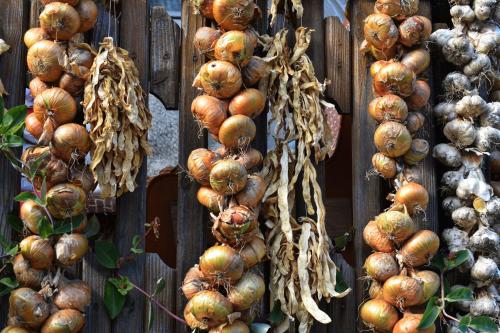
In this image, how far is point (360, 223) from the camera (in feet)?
7.38

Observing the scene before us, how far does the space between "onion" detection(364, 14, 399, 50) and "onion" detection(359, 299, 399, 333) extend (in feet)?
2.38

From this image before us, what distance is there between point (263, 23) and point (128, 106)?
1.61 feet

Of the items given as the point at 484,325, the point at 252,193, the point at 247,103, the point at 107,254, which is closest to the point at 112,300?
the point at 107,254

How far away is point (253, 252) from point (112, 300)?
0.39 m

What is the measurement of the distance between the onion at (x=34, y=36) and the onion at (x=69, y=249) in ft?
Answer: 1.78

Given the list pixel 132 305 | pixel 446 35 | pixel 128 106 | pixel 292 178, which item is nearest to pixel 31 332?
pixel 132 305

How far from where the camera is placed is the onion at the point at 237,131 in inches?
81.8

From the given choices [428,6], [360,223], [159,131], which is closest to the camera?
[360,223]

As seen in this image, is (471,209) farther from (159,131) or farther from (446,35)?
(159,131)

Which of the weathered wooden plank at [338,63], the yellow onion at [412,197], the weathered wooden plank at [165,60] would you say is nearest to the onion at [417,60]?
Answer: the weathered wooden plank at [338,63]

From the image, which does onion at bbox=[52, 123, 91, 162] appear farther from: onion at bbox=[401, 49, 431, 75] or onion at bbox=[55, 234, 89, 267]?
onion at bbox=[401, 49, 431, 75]

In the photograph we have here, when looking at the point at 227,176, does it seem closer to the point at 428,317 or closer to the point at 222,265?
the point at 222,265

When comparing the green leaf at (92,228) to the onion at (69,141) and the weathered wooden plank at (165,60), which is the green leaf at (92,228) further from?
the weathered wooden plank at (165,60)

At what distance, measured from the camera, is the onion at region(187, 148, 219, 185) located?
2.07 m
